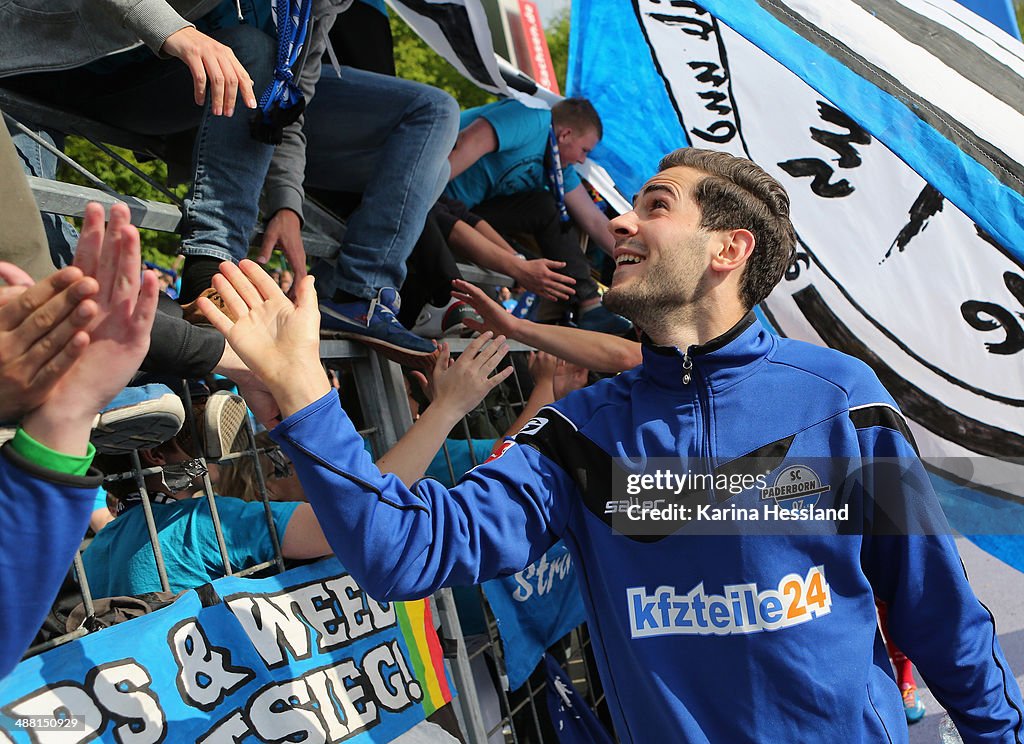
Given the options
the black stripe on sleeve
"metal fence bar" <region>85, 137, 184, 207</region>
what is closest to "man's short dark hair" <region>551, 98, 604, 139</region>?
"metal fence bar" <region>85, 137, 184, 207</region>

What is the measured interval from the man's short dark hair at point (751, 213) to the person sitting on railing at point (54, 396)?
5.33ft

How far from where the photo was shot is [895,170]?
3.42 meters

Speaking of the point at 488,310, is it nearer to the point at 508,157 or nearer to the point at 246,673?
the point at 508,157

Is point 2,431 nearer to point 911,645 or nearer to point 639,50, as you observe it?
point 911,645

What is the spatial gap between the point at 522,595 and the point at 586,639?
1156mm

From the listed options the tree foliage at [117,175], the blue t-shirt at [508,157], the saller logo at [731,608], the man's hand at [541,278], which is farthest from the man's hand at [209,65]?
the tree foliage at [117,175]

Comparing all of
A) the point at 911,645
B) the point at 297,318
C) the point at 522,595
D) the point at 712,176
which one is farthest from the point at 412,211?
the point at 911,645

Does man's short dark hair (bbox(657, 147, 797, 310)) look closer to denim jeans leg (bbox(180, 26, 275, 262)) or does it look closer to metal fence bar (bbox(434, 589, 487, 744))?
denim jeans leg (bbox(180, 26, 275, 262))

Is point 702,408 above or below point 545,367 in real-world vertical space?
above

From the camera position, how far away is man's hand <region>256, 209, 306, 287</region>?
3.03 meters

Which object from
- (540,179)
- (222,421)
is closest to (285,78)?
(222,421)

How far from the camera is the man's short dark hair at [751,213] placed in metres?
2.50

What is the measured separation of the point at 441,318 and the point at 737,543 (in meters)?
2.32

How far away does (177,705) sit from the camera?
2.09m
